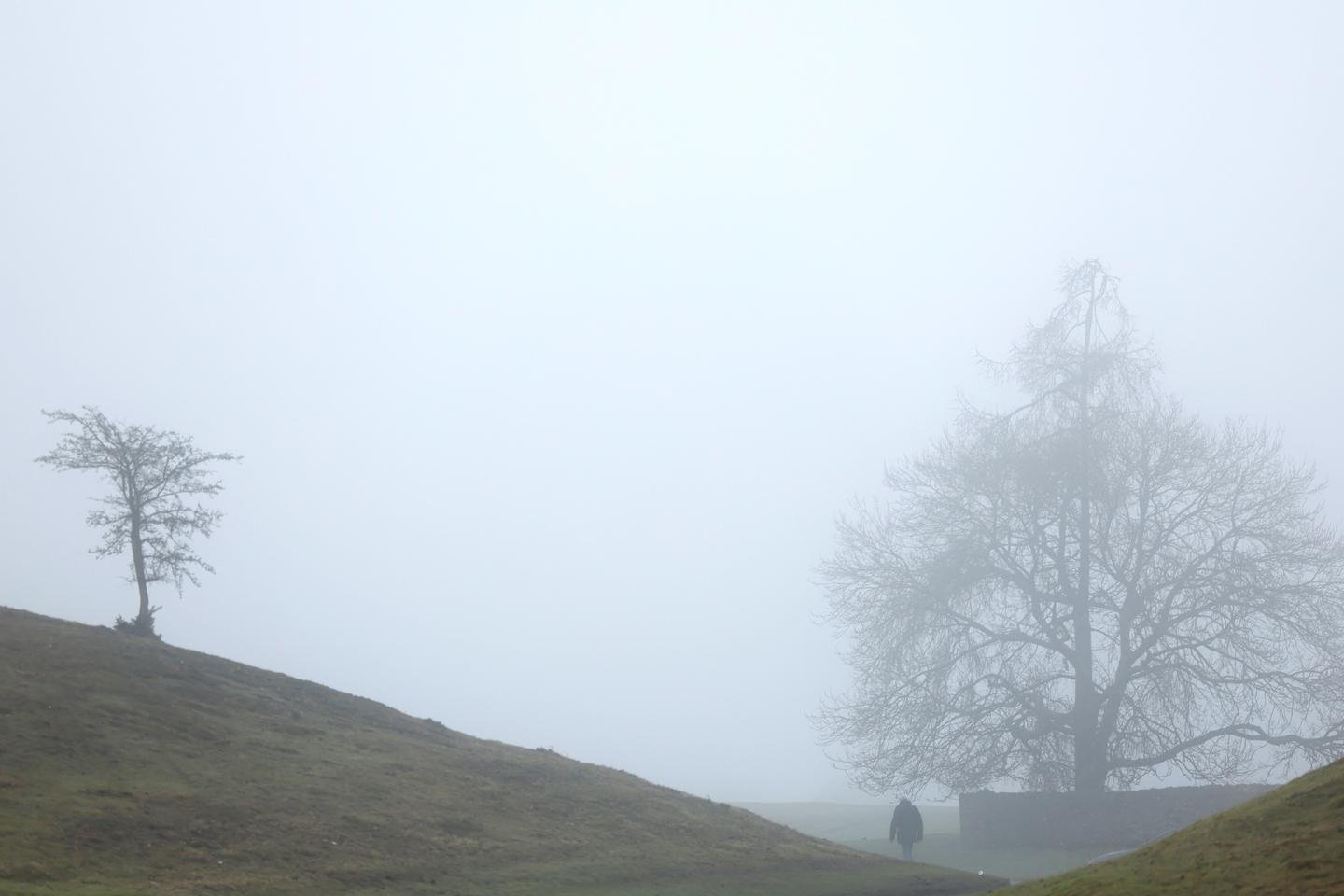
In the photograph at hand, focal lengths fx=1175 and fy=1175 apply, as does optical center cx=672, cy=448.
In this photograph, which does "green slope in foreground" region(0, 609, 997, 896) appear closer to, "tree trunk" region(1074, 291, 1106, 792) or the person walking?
the person walking

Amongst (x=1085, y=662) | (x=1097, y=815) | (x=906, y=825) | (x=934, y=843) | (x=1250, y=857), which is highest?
(x=1085, y=662)

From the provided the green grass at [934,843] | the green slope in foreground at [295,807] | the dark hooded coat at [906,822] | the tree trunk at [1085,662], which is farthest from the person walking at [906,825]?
the tree trunk at [1085,662]

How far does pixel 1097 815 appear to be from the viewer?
3612 cm

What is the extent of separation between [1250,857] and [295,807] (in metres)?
17.9

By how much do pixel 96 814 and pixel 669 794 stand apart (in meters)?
19.4

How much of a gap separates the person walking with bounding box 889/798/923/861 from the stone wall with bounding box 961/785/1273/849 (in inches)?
142

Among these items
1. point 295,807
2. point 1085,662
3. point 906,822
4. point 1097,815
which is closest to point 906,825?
point 906,822

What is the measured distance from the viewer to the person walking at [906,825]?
35219mm

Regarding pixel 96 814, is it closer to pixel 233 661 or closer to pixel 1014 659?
pixel 233 661

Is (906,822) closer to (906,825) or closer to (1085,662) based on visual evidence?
(906,825)

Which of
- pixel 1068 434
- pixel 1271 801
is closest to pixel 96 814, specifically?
pixel 1271 801

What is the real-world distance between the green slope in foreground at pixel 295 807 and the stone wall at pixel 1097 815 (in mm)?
7854

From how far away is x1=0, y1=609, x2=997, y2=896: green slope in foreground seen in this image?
19.8m

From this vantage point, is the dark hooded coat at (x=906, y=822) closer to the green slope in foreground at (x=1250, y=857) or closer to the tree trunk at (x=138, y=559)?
the green slope in foreground at (x=1250, y=857)
